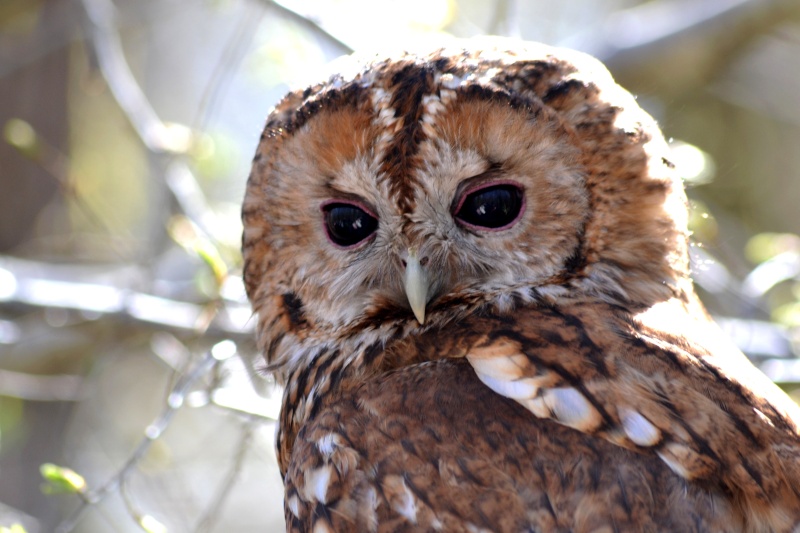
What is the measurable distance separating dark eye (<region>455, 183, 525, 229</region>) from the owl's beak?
18 centimetres

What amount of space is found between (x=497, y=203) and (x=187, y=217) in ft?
5.89

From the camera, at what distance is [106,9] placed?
396cm

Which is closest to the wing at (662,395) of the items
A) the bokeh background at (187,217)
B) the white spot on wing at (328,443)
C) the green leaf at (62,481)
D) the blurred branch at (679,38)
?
the white spot on wing at (328,443)

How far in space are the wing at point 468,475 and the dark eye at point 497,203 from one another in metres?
0.41

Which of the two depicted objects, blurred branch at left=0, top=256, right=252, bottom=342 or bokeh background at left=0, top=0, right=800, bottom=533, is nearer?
bokeh background at left=0, top=0, right=800, bottom=533

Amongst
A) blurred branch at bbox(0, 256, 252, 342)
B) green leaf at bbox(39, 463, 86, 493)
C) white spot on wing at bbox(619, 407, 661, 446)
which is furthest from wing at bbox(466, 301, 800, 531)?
blurred branch at bbox(0, 256, 252, 342)

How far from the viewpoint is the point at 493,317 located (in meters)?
2.07

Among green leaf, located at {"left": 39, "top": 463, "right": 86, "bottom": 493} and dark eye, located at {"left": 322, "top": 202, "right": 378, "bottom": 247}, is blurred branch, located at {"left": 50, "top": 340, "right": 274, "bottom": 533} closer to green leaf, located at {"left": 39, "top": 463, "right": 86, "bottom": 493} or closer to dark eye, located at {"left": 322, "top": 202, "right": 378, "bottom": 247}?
green leaf, located at {"left": 39, "top": 463, "right": 86, "bottom": 493}

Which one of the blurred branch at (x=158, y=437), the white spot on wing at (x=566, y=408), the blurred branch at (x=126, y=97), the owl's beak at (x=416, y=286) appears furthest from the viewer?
the blurred branch at (x=126, y=97)

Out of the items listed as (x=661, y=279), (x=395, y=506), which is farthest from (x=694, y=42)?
(x=395, y=506)

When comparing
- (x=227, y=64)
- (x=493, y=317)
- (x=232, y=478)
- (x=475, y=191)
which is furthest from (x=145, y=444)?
(x=227, y=64)

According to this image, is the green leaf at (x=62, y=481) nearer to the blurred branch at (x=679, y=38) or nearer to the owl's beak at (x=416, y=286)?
the owl's beak at (x=416, y=286)

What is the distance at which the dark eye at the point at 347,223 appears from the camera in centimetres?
221

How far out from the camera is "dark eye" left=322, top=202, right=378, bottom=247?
221 centimetres
